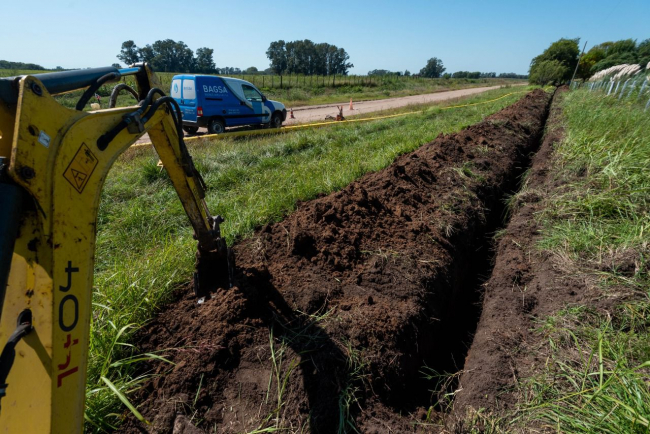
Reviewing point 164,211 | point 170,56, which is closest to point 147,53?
point 170,56

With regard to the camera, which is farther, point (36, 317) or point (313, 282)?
point (313, 282)

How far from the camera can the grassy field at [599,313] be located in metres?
1.90

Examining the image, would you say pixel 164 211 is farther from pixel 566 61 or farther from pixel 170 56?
pixel 170 56

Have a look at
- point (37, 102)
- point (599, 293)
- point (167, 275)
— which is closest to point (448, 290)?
point (599, 293)

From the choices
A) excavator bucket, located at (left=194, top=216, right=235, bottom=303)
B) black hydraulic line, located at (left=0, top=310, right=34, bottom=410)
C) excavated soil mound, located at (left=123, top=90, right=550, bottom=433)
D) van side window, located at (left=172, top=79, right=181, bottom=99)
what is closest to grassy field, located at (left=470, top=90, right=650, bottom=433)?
excavated soil mound, located at (left=123, top=90, right=550, bottom=433)

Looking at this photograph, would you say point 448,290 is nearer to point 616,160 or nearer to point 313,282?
point 313,282

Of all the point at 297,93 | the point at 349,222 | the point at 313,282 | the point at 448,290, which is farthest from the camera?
the point at 297,93

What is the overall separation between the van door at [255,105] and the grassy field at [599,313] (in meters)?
11.3

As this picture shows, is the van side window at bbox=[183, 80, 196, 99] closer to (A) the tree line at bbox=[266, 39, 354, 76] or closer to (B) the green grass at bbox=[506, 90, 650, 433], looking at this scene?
(B) the green grass at bbox=[506, 90, 650, 433]

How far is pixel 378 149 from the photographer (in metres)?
8.20

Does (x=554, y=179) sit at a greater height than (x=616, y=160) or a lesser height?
lesser

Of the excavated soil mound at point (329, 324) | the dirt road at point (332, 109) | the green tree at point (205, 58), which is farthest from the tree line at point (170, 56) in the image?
the excavated soil mound at point (329, 324)

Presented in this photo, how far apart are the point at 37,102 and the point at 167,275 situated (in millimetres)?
2180

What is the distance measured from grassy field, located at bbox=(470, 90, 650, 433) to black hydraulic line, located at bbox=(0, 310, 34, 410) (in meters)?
2.38
